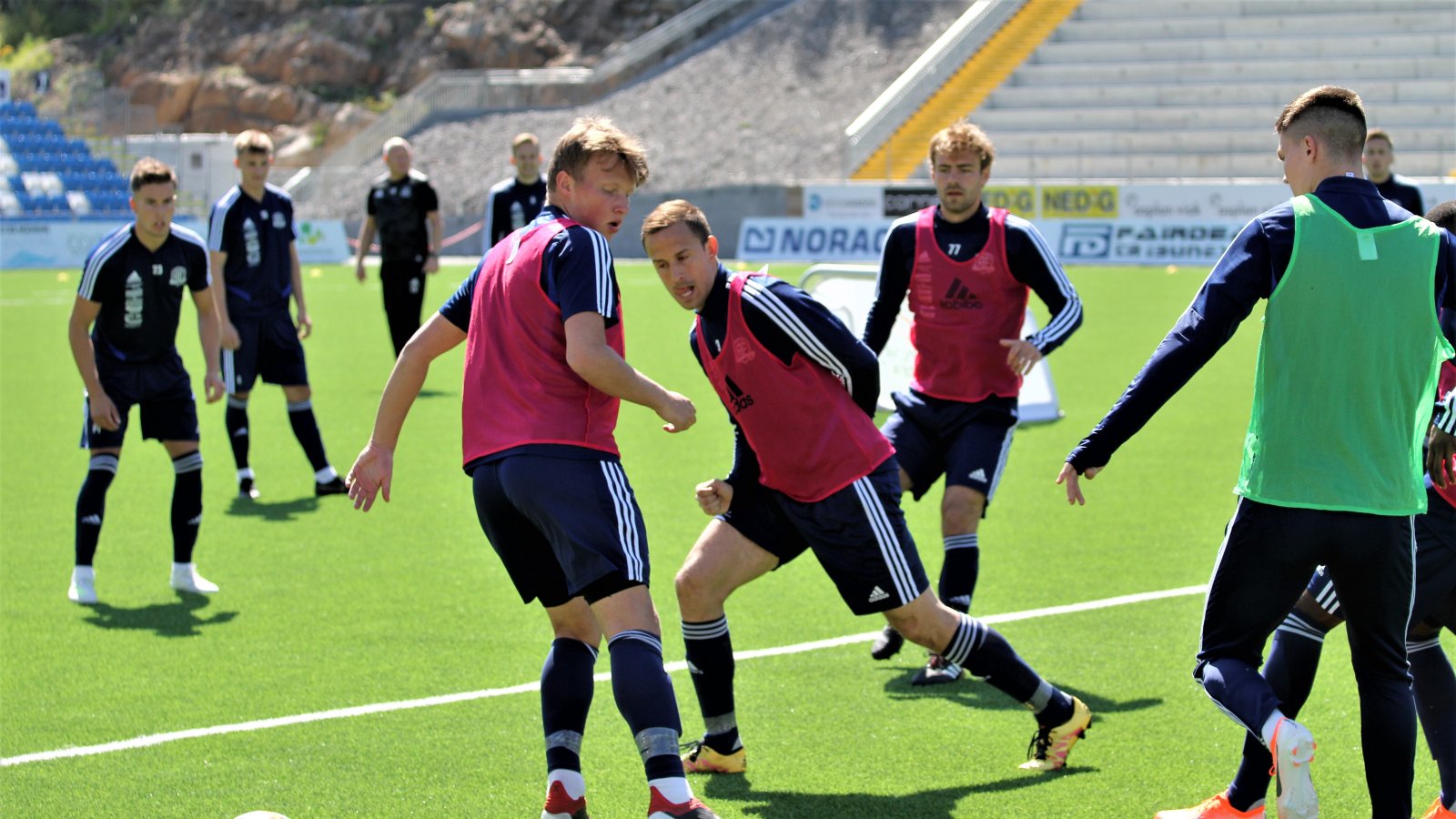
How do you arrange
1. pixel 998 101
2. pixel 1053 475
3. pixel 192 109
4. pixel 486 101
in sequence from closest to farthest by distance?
pixel 1053 475 < pixel 998 101 < pixel 486 101 < pixel 192 109

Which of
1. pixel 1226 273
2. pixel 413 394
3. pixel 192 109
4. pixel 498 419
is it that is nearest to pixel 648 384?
pixel 498 419

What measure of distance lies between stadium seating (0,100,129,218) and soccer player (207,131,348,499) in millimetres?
24978

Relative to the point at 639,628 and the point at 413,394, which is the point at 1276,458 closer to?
the point at 639,628

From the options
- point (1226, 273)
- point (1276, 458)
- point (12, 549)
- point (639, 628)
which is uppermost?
point (1226, 273)

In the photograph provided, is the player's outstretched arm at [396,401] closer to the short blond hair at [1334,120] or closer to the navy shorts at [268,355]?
the short blond hair at [1334,120]

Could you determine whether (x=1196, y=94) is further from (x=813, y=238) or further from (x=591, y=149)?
(x=591, y=149)

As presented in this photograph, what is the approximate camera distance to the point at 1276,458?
3.89 meters

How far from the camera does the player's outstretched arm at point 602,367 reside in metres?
4.02

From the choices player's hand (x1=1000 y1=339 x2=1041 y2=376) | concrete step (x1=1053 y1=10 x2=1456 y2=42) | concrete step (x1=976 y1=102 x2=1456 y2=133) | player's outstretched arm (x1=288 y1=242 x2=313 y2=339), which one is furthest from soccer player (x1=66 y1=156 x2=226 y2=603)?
concrete step (x1=1053 y1=10 x2=1456 y2=42)

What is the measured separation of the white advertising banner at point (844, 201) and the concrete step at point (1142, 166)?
389 centimetres

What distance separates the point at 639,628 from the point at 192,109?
5951 centimetres

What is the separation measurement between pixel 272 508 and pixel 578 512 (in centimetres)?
601

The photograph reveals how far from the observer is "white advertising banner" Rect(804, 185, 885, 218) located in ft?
97.8

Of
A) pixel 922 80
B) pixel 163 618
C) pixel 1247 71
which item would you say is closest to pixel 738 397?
pixel 163 618
